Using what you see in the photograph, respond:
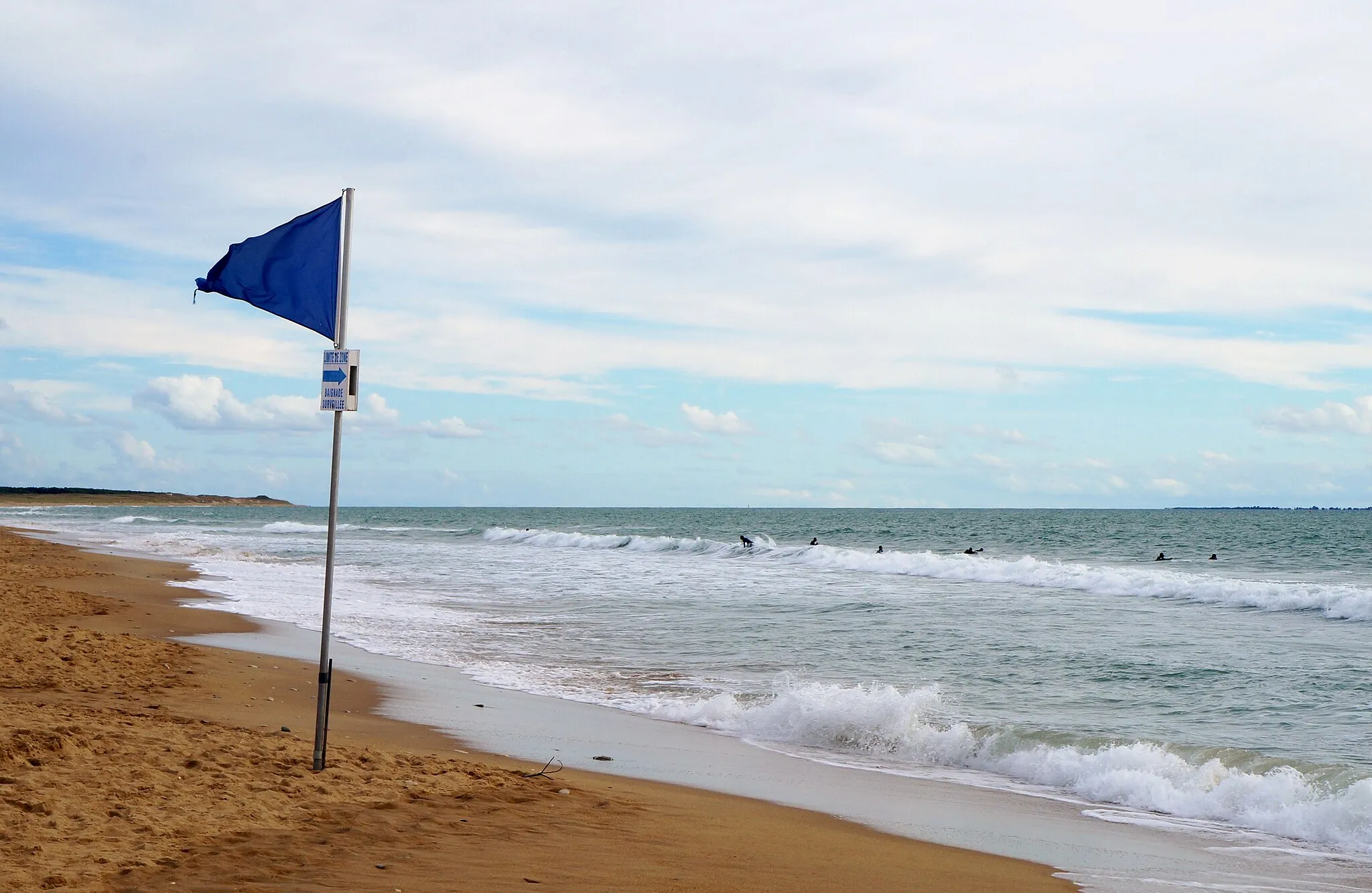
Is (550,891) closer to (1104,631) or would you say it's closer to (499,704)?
(499,704)

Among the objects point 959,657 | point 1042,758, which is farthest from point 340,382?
point 959,657

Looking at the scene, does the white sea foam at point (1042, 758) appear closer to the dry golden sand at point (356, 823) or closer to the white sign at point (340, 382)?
the dry golden sand at point (356, 823)

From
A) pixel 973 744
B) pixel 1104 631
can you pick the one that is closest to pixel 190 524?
pixel 1104 631

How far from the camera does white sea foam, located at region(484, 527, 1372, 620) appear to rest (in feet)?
81.4

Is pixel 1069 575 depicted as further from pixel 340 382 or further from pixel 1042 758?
pixel 340 382

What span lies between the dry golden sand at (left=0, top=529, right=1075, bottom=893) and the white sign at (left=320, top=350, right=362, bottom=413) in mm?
2455

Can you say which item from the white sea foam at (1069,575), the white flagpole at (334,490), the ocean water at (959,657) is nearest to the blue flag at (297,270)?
the white flagpole at (334,490)

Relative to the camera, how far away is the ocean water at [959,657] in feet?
29.7

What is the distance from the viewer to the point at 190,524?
2879 inches

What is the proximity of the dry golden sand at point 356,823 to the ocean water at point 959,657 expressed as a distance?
9.29 ft

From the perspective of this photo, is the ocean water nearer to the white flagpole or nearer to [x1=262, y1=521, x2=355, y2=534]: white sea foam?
the white flagpole

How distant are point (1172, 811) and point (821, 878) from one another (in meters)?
3.91

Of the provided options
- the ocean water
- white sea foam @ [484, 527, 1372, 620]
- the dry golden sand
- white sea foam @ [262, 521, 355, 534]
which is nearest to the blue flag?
the dry golden sand

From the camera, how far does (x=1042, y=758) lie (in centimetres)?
941
